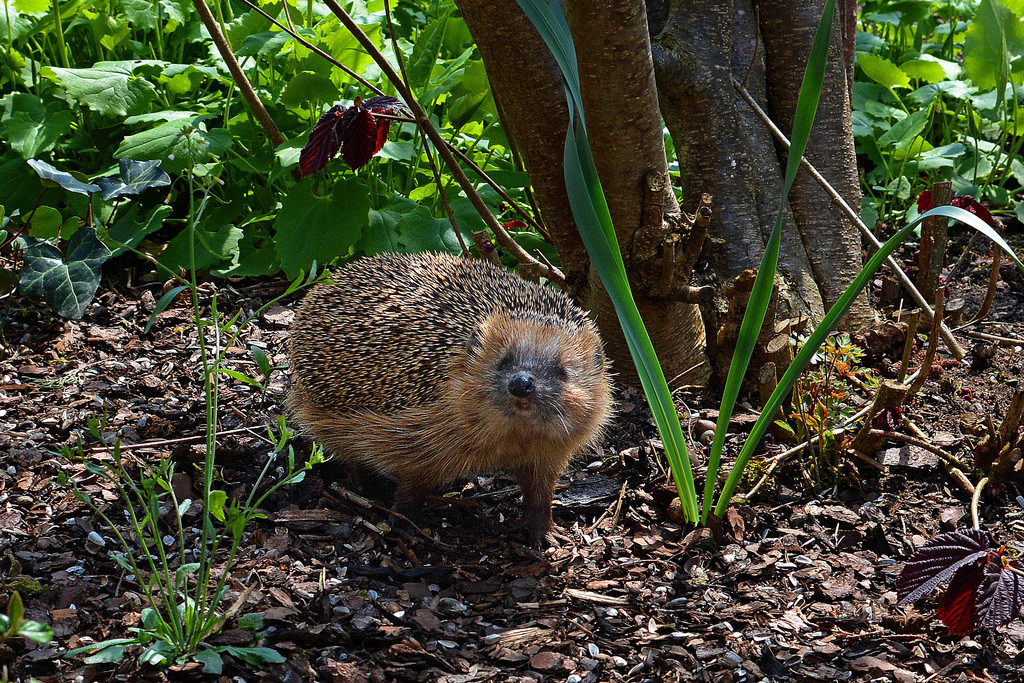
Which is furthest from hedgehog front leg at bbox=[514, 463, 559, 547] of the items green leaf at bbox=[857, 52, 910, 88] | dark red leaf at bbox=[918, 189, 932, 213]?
green leaf at bbox=[857, 52, 910, 88]

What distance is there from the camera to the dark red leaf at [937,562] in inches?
110

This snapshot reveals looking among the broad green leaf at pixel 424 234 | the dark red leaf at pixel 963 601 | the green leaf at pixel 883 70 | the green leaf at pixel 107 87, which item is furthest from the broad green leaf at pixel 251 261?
the green leaf at pixel 883 70

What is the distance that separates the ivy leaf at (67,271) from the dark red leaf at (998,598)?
4077 mm

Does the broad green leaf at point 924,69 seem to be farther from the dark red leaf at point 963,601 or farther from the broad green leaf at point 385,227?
the dark red leaf at point 963,601

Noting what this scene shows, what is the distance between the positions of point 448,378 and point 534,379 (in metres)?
0.39

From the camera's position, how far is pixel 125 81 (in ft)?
17.6

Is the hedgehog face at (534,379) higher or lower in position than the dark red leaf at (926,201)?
lower

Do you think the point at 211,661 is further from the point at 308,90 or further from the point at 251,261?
the point at 308,90

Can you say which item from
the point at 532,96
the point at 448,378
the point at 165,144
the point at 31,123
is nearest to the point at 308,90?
the point at 165,144

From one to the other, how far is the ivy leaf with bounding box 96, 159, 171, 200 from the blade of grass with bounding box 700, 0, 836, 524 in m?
2.75

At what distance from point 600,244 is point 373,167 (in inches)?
111

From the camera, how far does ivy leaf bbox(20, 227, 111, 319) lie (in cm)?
457

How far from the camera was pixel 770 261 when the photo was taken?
311cm

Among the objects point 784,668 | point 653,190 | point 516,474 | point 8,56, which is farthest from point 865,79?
point 8,56
